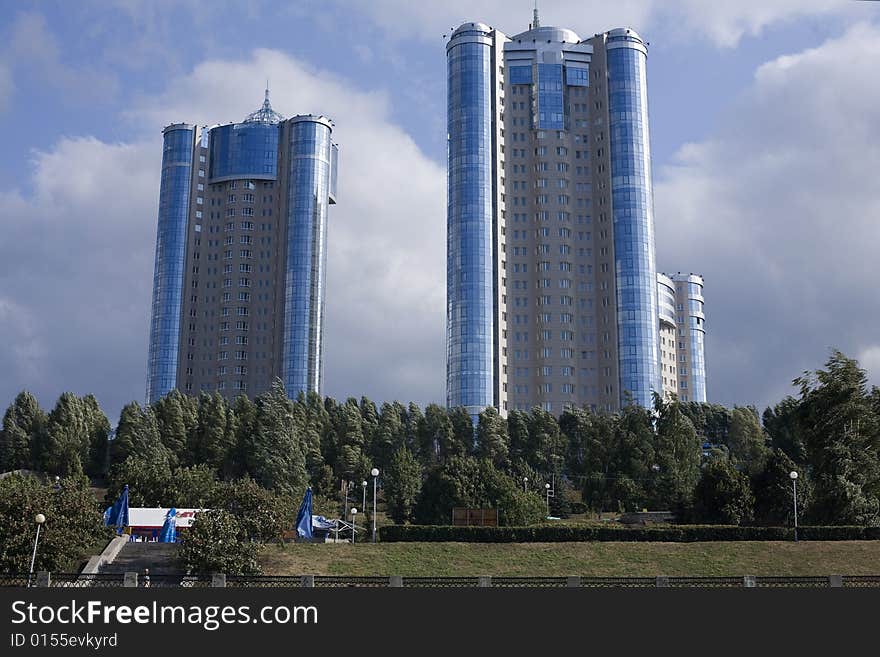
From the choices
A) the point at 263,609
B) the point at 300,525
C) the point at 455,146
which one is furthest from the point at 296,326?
the point at 263,609

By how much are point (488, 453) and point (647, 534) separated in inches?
1847

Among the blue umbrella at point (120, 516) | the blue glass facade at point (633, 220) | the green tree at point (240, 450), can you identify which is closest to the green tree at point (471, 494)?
the blue umbrella at point (120, 516)

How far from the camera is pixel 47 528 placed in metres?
50.5

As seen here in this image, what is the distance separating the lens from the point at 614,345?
143m

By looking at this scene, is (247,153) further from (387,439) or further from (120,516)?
(120,516)

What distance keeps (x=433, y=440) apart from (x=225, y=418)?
882 inches

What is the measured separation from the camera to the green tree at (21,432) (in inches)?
4040

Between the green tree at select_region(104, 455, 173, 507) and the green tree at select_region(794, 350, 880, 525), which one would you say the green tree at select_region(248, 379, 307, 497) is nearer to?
the green tree at select_region(104, 455, 173, 507)

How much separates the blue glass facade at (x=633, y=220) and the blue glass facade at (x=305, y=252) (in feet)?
171

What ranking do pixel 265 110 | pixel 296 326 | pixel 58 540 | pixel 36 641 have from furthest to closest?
pixel 265 110, pixel 296 326, pixel 58 540, pixel 36 641

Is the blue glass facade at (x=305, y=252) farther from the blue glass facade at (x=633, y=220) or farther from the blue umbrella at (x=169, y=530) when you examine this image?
the blue umbrella at (x=169, y=530)

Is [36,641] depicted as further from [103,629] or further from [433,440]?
[433,440]

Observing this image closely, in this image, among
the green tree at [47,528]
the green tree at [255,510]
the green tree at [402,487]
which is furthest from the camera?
the green tree at [402,487]

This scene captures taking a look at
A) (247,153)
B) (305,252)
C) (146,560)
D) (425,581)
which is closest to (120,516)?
(146,560)
